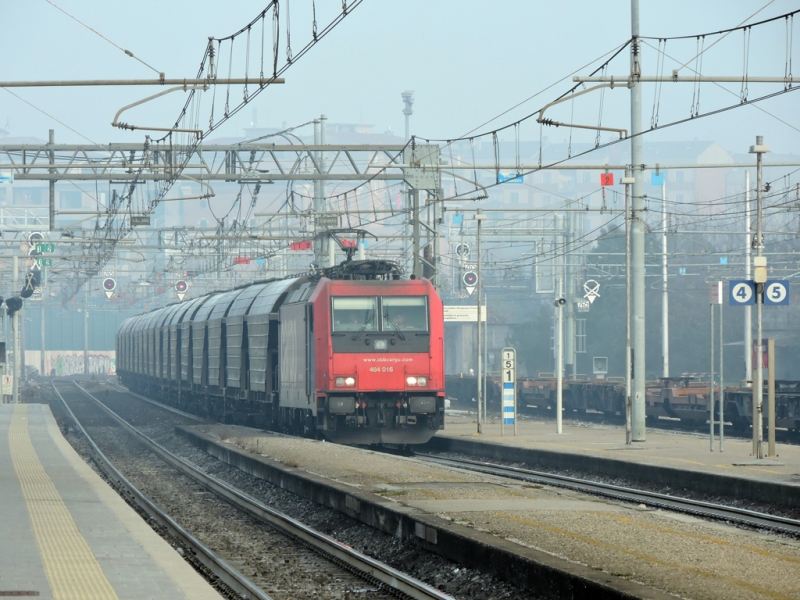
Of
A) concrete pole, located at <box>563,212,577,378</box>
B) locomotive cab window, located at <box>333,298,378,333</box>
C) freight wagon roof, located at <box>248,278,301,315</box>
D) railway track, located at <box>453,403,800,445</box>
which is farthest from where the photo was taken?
concrete pole, located at <box>563,212,577,378</box>

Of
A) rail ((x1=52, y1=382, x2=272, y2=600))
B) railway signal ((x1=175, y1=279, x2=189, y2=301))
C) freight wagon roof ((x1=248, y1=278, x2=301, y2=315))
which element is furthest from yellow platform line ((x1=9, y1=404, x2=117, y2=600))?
railway signal ((x1=175, y1=279, x2=189, y2=301))

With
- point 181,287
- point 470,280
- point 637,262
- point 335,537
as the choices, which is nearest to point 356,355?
point 637,262

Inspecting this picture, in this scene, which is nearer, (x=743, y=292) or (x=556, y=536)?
(x=556, y=536)

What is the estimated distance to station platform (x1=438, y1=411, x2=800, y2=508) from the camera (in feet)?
52.7

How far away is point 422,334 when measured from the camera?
25000 millimetres

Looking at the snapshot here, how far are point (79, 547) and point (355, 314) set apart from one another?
46.8 feet

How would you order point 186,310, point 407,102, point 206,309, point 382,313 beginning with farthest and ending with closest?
point 407,102, point 186,310, point 206,309, point 382,313

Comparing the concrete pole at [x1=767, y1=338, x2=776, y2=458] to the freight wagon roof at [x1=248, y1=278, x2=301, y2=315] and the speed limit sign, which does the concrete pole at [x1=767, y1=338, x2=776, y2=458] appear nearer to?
the speed limit sign

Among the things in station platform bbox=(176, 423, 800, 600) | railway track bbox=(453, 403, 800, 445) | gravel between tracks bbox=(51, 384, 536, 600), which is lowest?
railway track bbox=(453, 403, 800, 445)

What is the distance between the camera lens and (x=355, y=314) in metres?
24.8

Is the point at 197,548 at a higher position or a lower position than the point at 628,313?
lower

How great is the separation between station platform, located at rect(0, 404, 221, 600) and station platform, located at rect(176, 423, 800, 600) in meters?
2.54

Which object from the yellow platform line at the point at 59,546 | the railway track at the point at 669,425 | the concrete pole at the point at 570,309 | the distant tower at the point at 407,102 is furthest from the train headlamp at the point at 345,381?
the distant tower at the point at 407,102

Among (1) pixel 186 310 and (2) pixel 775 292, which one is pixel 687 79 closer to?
(2) pixel 775 292
